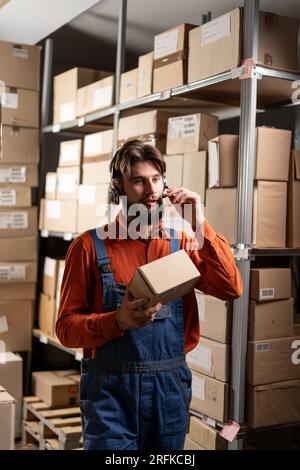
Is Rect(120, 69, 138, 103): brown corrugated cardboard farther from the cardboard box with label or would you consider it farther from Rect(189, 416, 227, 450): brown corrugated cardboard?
Rect(189, 416, 227, 450): brown corrugated cardboard

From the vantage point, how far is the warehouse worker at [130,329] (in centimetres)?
191

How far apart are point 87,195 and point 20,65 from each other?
4.03 feet

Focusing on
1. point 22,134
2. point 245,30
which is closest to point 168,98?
point 245,30

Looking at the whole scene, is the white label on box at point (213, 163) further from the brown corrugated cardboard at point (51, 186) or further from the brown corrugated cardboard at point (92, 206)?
the brown corrugated cardboard at point (51, 186)

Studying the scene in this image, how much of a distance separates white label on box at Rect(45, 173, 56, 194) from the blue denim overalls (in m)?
2.67

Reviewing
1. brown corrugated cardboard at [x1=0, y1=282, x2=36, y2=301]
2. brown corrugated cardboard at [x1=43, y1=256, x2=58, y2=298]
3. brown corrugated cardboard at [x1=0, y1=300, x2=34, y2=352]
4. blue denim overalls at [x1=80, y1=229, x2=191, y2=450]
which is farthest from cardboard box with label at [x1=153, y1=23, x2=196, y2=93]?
brown corrugated cardboard at [x1=0, y1=300, x2=34, y2=352]

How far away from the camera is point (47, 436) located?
13.6 feet

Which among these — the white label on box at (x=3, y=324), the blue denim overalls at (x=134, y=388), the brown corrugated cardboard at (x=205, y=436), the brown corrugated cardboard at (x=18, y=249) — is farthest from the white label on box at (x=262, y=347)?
the brown corrugated cardboard at (x=18, y=249)

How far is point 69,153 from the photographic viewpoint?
4.40 m

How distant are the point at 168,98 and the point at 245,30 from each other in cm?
70

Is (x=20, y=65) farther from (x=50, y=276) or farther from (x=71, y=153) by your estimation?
(x=50, y=276)

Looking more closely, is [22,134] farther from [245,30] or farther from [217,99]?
[245,30]

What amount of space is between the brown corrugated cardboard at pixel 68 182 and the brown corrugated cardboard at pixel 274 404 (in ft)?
6.65

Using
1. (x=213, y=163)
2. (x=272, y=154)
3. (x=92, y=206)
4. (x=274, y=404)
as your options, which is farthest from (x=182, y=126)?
(x=274, y=404)
